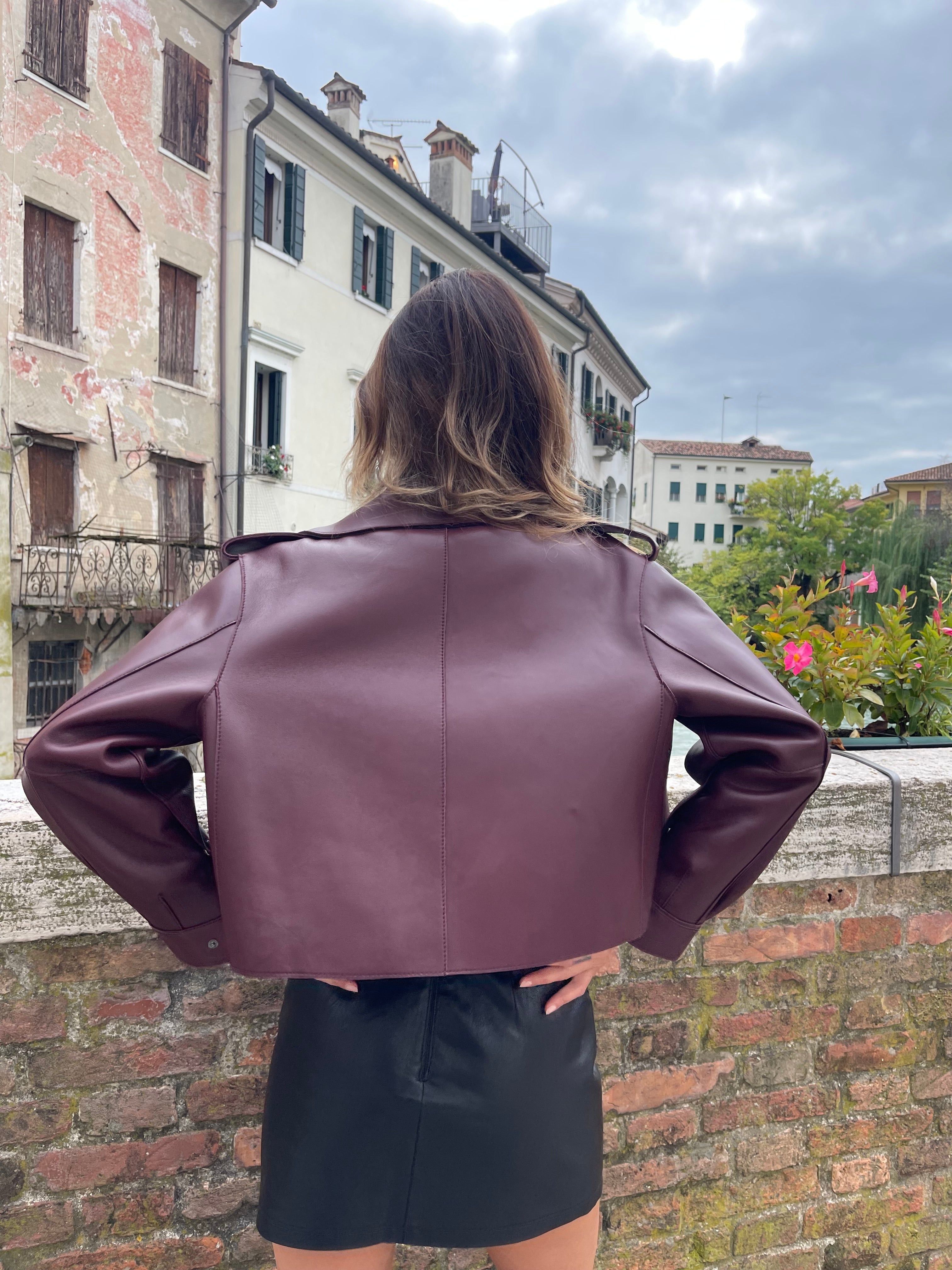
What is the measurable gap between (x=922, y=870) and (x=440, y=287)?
5.49ft

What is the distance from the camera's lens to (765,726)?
1.17 meters

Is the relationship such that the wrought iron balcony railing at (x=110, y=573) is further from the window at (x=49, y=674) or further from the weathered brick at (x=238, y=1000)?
the weathered brick at (x=238, y=1000)

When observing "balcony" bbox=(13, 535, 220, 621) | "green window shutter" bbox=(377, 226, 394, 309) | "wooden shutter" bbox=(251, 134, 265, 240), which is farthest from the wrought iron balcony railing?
"green window shutter" bbox=(377, 226, 394, 309)

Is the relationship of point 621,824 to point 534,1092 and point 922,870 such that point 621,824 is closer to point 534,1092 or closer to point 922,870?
point 534,1092

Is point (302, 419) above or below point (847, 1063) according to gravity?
above

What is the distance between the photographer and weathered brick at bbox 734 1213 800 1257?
201 cm

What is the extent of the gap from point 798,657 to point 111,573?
12.4m

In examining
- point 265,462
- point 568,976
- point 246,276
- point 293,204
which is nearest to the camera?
point 568,976

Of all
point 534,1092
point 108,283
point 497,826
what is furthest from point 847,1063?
point 108,283

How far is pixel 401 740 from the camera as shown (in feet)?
3.51

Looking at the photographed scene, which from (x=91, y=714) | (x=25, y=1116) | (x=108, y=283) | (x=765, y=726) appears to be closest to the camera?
(x=91, y=714)

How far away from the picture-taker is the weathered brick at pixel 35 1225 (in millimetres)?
1626

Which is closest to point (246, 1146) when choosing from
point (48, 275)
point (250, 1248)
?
point (250, 1248)

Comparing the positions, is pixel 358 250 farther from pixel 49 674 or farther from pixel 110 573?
pixel 49 674
